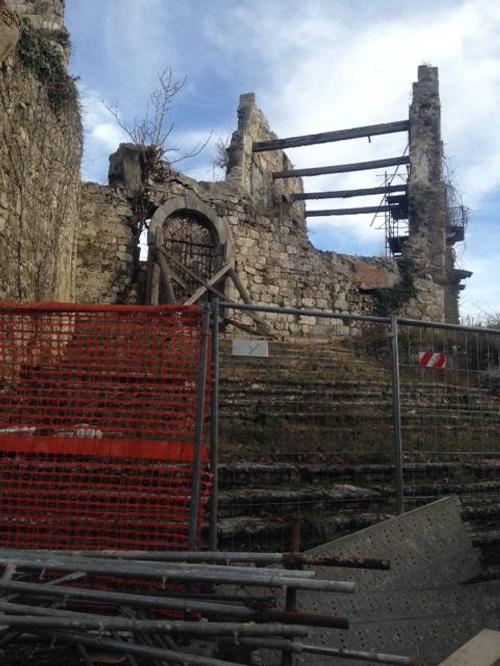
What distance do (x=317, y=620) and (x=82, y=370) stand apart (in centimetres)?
209

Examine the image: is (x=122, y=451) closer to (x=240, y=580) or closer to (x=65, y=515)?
(x=65, y=515)

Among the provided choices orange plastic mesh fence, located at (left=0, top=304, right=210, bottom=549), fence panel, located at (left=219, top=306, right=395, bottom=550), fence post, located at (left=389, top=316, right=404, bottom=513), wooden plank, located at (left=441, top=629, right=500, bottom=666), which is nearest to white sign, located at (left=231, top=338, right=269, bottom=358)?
fence panel, located at (left=219, top=306, right=395, bottom=550)

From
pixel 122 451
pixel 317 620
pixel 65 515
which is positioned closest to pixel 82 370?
pixel 122 451

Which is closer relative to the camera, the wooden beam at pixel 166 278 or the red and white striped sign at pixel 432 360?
the red and white striped sign at pixel 432 360

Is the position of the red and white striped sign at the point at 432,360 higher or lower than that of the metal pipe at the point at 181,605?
higher

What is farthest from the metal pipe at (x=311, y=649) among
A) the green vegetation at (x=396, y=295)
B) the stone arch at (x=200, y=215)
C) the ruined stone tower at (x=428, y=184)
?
the ruined stone tower at (x=428, y=184)

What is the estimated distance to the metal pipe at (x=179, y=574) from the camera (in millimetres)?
2311

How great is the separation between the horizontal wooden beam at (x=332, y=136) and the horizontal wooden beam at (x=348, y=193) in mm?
1557

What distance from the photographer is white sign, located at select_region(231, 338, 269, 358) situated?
4297 millimetres

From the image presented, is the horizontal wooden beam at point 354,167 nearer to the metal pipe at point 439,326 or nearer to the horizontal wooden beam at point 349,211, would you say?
the horizontal wooden beam at point 349,211

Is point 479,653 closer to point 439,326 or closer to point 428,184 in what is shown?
point 439,326

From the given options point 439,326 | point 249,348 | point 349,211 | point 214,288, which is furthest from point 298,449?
point 349,211

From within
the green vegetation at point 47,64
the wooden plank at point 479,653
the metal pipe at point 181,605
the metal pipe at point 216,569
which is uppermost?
the green vegetation at point 47,64

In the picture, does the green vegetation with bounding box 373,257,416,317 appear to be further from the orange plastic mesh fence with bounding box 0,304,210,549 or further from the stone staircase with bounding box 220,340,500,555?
the orange plastic mesh fence with bounding box 0,304,210,549
